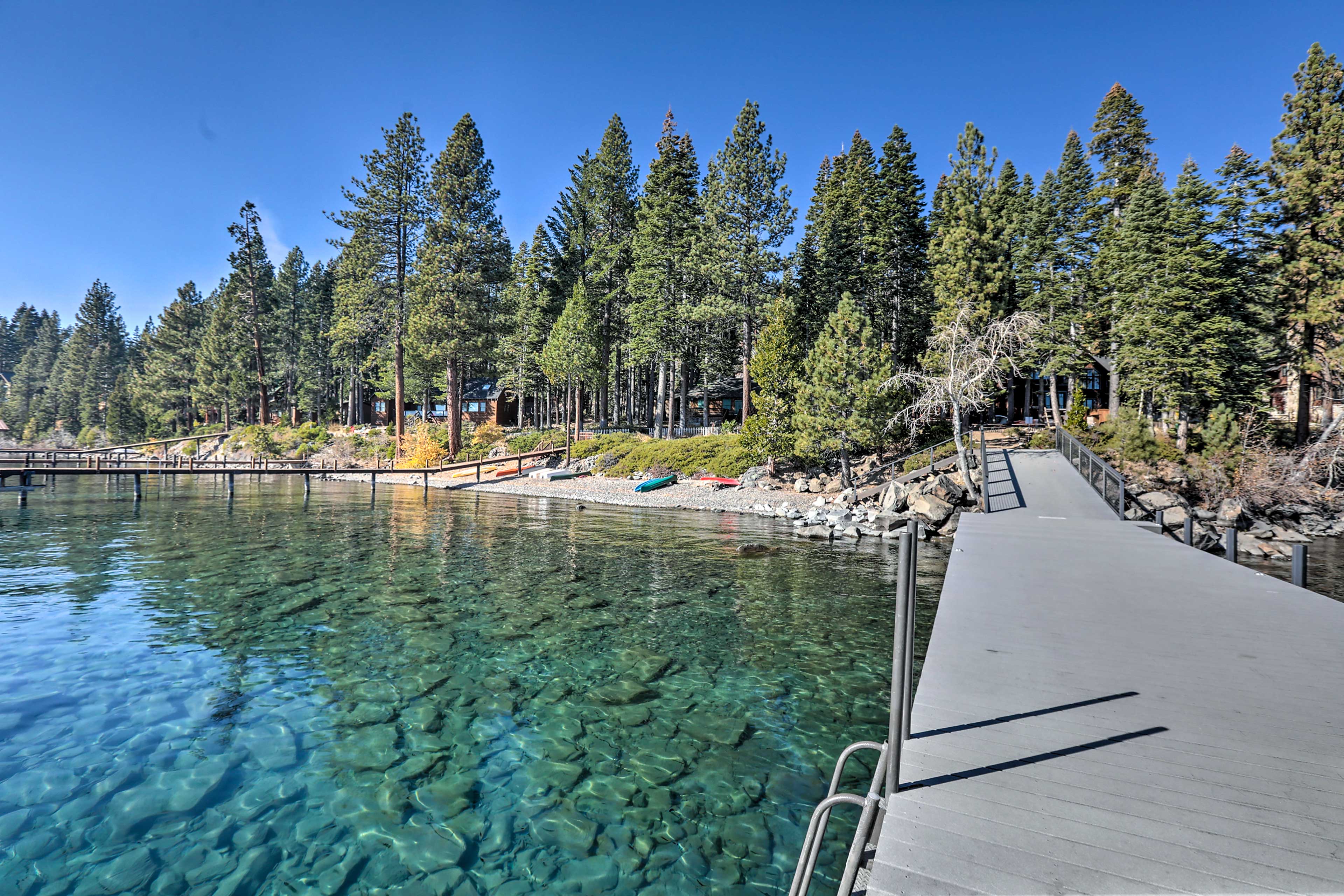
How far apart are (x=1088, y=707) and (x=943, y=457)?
23.9m

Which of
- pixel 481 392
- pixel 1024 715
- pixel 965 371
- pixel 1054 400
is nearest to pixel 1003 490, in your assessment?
pixel 965 371

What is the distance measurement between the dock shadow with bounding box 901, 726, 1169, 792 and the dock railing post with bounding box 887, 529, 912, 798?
9 centimetres

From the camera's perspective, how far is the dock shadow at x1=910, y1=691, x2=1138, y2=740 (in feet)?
13.0

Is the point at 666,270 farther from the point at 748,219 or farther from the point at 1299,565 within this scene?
the point at 1299,565

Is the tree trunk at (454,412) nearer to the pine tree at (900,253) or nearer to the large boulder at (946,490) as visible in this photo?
the pine tree at (900,253)

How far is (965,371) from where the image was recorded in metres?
22.5

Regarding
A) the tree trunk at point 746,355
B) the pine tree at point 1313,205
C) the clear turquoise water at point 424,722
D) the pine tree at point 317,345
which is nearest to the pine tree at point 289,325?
the pine tree at point 317,345

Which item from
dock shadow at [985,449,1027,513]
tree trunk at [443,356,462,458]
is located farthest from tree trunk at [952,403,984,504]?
tree trunk at [443,356,462,458]

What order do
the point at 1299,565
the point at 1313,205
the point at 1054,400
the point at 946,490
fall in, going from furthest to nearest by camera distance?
the point at 1054,400 → the point at 1313,205 → the point at 946,490 → the point at 1299,565

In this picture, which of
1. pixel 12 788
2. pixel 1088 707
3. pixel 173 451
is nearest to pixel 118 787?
pixel 12 788

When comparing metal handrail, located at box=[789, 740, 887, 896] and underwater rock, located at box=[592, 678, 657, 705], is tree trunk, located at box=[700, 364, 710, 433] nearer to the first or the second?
underwater rock, located at box=[592, 678, 657, 705]

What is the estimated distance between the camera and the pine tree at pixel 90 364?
241 ft

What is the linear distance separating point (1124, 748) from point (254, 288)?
69.6 metres

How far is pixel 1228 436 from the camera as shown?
2436 centimetres
